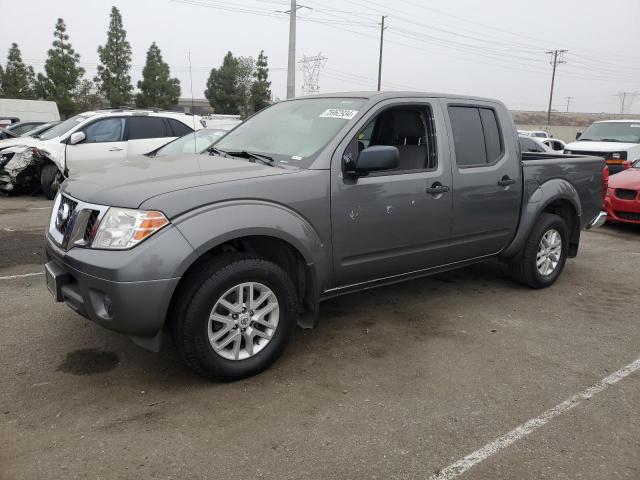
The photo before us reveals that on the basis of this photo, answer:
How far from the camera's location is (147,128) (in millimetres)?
10719

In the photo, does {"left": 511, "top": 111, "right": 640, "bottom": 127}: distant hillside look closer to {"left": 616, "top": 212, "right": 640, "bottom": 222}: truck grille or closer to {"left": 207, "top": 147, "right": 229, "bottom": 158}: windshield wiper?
{"left": 616, "top": 212, "right": 640, "bottom": 222}: truck grille

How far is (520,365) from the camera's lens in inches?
144

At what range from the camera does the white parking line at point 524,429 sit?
2543 millimetres

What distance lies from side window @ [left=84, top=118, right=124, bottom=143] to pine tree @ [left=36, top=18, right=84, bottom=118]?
134 feet

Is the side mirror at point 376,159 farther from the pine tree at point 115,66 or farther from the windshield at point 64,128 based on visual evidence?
the pine tree at point 115,66

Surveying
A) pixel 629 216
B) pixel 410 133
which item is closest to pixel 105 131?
pixel 410 133

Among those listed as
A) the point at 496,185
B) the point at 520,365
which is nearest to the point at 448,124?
the point at 496,185

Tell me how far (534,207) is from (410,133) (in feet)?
4.98

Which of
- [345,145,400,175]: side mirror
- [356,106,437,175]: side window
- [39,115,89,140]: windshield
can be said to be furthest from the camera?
[39,115,89,140]: windshield

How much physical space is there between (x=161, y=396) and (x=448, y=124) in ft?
9.69

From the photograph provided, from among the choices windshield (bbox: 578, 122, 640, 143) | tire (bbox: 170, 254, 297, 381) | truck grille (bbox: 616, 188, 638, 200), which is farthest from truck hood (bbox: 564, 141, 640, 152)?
tire (bbox: 170, 254, 297, 381)

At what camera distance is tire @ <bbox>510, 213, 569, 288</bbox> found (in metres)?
5.08

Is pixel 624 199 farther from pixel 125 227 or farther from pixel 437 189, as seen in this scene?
pixel 125 227

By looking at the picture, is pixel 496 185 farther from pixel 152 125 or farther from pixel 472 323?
pixel 152 125
